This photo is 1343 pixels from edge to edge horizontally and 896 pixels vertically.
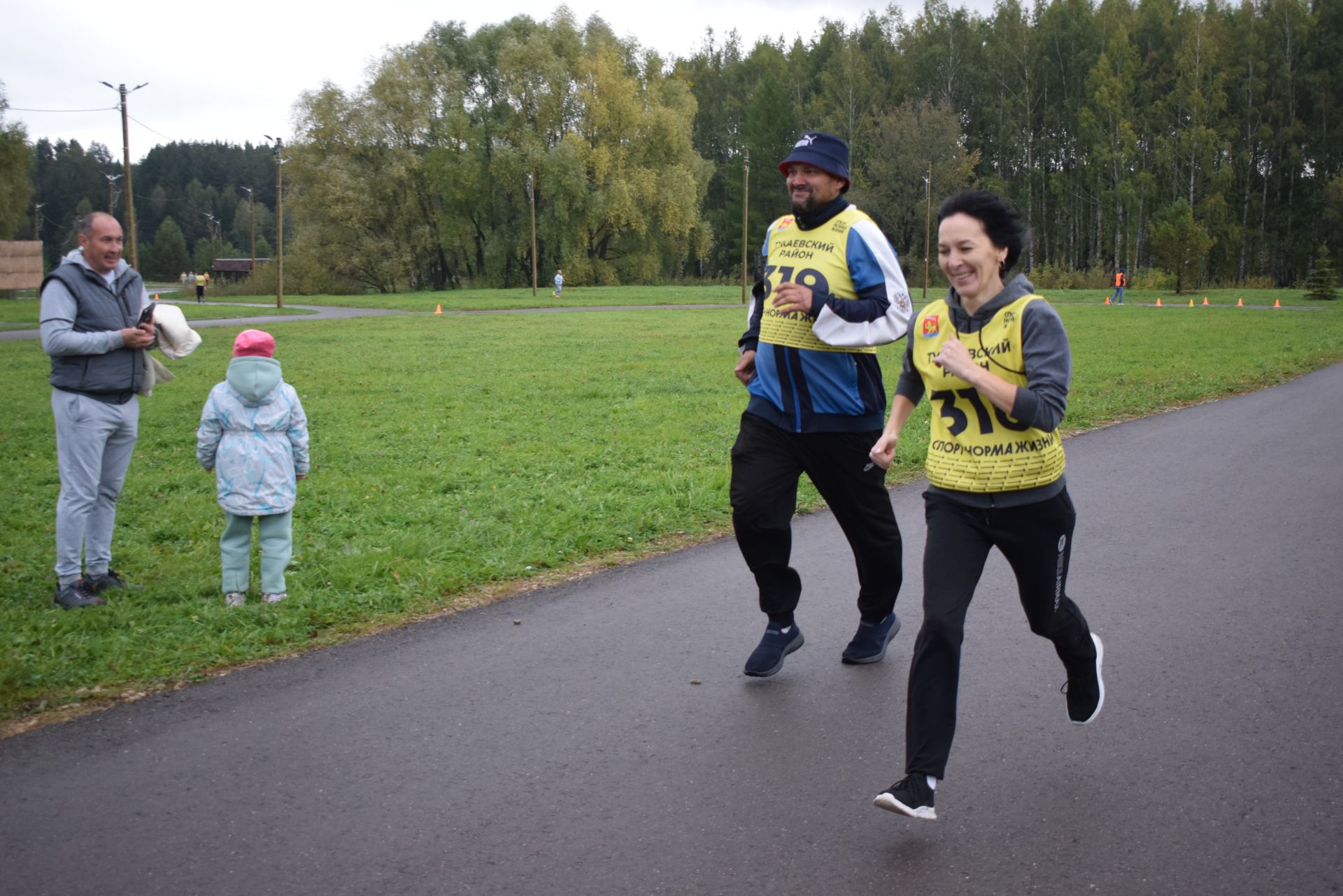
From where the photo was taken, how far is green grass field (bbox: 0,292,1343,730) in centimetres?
541

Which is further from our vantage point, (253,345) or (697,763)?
(253,345)

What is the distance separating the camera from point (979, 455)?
11.8ft

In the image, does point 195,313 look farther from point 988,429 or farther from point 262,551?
point 988,429

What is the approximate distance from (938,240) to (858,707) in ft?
5.85

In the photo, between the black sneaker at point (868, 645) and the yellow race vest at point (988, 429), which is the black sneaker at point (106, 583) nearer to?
the black sneaker at point (868, 645)

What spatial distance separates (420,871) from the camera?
319 centimetres

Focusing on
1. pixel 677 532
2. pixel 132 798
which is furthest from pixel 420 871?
pixel 677 532

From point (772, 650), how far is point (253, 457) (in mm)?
2809

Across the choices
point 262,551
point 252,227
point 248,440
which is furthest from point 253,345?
point 252,227

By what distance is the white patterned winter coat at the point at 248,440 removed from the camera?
574cm

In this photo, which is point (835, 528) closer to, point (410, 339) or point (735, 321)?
point (410, 339)

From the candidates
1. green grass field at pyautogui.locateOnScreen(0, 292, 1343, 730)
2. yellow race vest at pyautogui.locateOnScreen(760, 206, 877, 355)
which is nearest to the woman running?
yellow race vest at pyautogui.locateOnScreen(760, 206, 877, 355)

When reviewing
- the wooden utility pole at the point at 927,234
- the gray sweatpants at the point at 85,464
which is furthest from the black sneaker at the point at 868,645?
the wooden utility pole at the point at 927,234

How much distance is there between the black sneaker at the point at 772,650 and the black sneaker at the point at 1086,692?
1.18 meters
